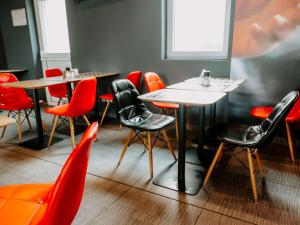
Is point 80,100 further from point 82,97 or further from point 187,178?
point 187,178

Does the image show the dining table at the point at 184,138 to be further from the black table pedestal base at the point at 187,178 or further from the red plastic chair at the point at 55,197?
the red plastic chair at the point at 55,197

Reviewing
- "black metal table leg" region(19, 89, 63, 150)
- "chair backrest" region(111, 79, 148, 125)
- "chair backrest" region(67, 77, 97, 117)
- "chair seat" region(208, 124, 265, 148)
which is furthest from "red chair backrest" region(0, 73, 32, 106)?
"chair seat" region(208, 124, 265, 148)

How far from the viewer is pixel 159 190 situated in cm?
201

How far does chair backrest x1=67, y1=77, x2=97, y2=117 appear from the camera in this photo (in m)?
2.58

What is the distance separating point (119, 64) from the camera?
403 centimetres

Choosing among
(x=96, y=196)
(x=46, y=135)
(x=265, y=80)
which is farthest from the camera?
(x=46, y=135)

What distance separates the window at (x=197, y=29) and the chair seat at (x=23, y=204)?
2840 mm

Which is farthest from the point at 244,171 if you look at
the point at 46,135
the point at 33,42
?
the point at 33,42

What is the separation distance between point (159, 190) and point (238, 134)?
0.83m

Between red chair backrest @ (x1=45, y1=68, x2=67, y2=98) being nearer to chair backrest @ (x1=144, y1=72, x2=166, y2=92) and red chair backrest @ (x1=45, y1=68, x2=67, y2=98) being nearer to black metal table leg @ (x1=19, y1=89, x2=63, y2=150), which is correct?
black metal table leg @ (x1=19, y1=89, x2=63, y2=150)

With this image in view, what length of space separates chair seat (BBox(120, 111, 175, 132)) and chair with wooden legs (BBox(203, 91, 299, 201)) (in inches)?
17.8

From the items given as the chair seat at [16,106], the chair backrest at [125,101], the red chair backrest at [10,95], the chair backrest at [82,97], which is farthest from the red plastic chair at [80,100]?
Answer: the red chair backrest at [10,95]

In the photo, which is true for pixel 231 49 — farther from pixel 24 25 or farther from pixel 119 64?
pixel 24 25

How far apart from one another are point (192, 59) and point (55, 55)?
295 centimetres
